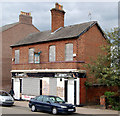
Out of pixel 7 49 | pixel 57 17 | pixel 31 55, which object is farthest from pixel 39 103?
pixel 7 49

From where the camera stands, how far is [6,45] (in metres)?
33.3

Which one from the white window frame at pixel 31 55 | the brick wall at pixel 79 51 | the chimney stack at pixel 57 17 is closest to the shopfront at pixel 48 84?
the brick wall at pixel 79 51

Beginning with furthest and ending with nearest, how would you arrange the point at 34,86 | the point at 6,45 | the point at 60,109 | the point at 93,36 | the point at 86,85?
the point at 6,45
the point at 34,86
the point at 93,36
the point at 86,85
the point at 60,109

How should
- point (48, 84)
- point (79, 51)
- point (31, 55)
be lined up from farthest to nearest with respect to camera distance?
point (31, 55) < point (48, 84) < point (79, 51)

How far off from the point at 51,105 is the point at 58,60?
7.44 meters

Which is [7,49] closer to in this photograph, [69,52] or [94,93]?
[69,52]

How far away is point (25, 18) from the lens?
35.1 m

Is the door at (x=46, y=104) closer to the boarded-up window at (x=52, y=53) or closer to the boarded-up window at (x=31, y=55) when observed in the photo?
the boarded-up window at (x=52, y=53)

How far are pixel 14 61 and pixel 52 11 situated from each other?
8.24m

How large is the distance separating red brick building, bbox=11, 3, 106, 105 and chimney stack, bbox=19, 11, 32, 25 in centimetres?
775

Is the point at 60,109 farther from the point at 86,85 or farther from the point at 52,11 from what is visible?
the point at 52,11

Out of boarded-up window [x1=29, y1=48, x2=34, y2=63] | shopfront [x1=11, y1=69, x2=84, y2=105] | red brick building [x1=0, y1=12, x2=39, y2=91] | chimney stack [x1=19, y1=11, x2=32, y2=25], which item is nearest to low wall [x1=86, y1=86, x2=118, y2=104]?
shopfront [x1=11, y1=69, x2=84, y2=105]

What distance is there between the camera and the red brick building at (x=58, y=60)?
2162 centimetres

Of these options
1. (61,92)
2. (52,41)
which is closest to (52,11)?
(52,41)
